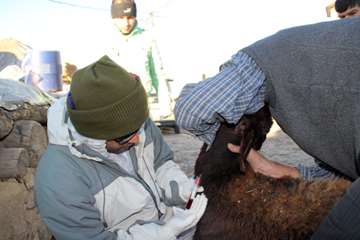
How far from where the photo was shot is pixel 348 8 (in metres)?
3.13

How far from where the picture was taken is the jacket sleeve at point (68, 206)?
1.84 metres

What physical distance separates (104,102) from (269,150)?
175 inches

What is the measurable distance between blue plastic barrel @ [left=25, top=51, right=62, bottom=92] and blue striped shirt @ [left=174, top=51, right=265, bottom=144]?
560 cm

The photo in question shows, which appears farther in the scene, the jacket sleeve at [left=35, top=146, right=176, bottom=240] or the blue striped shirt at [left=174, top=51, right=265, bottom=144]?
the jacket sleeve at [left=35, top=146, right=176, bottom=240]

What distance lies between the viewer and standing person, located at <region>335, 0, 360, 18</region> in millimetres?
3068

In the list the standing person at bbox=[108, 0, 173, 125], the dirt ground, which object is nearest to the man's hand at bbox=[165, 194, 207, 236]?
the dirt ground

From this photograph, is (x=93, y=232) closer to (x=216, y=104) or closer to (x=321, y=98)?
(x=216, y=104)

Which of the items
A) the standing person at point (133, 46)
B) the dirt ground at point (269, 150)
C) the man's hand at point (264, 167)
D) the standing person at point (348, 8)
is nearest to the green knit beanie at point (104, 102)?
the man's hand at point (264, 167)

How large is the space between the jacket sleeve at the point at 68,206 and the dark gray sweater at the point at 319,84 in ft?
2.80

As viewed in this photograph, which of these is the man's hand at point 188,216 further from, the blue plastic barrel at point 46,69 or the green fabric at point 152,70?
the blue plastic barrel at point 46,69

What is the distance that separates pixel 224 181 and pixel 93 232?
656 millimetres

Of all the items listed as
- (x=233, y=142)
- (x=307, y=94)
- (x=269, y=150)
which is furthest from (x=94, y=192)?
(x=269, y=150)

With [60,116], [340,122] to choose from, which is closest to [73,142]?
[60,116]

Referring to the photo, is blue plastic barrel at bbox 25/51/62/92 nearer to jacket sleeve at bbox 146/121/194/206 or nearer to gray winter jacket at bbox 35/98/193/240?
jacket sleeve at bbox 146/121/194/206
